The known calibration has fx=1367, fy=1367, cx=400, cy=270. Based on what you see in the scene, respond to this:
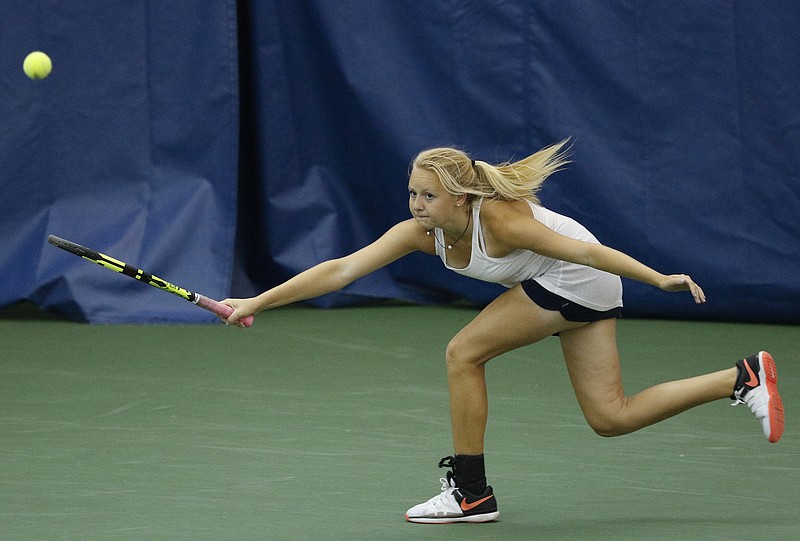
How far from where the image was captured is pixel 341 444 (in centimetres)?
511

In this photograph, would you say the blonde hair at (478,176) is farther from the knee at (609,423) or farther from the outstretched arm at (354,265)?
the knee at (609,423)

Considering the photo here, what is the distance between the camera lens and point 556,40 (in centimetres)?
834

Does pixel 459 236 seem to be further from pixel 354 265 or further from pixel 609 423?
pixel 609 423

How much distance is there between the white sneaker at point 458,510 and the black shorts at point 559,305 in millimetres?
572

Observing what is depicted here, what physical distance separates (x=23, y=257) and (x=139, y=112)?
1.16 m

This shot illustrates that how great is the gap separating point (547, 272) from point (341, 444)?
1.34 m

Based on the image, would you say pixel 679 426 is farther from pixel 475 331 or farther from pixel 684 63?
pixel 684 63

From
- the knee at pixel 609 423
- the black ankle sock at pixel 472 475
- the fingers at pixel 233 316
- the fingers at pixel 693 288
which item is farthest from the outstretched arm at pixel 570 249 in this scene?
the fingers at pixel 233 316

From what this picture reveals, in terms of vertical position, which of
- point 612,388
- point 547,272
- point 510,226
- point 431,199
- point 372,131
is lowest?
point 612,388

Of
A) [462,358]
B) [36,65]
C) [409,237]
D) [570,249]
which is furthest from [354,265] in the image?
[36,65]

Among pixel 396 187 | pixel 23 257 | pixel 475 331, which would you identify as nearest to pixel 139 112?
pixel 23 257

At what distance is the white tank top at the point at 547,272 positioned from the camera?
411cm

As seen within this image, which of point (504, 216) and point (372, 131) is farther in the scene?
point (372, 131)

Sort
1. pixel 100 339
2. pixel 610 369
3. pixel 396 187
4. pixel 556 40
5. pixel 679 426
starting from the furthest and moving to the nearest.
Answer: pixel 396 187 → pixel 556 40 → pixel 100 339 → pixel 679 426 → pixel 610 369
